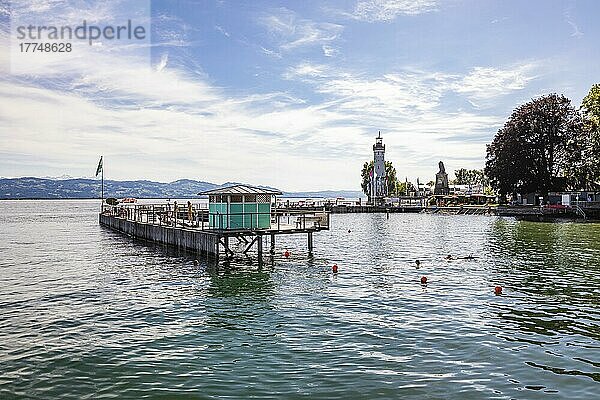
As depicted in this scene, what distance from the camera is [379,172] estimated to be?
133 metres

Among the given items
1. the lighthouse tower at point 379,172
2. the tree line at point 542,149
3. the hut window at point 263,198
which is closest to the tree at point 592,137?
the tree line at point 542,149

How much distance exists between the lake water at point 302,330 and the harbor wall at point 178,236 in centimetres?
185

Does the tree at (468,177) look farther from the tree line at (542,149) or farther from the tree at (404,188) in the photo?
the tree line at (542,149)

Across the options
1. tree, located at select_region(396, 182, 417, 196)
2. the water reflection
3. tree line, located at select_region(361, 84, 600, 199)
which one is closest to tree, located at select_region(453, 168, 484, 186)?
tree, located at select_region(396, 182, 417, 196)

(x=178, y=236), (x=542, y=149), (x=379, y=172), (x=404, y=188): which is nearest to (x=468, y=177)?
(x=404, y=188)

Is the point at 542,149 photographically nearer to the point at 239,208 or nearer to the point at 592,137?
the point at 592,137

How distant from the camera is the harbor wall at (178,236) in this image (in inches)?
1226

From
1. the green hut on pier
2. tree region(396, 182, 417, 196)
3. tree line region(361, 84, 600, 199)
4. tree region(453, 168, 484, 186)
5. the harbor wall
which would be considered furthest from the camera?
tree region(453, 168, 484, 186)

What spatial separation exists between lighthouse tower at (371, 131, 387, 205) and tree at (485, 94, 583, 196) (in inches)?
1895

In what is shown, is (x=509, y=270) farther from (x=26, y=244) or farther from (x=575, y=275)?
(x=26, y=244)

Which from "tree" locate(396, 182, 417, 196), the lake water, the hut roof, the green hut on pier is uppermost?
"tree" locate(396, 182, 417, 196)

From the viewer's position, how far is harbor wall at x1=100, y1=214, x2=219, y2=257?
1226 inches

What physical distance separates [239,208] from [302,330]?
52.1 ft

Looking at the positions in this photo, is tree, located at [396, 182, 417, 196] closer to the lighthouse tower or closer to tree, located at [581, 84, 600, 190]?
the lighthouse tower
